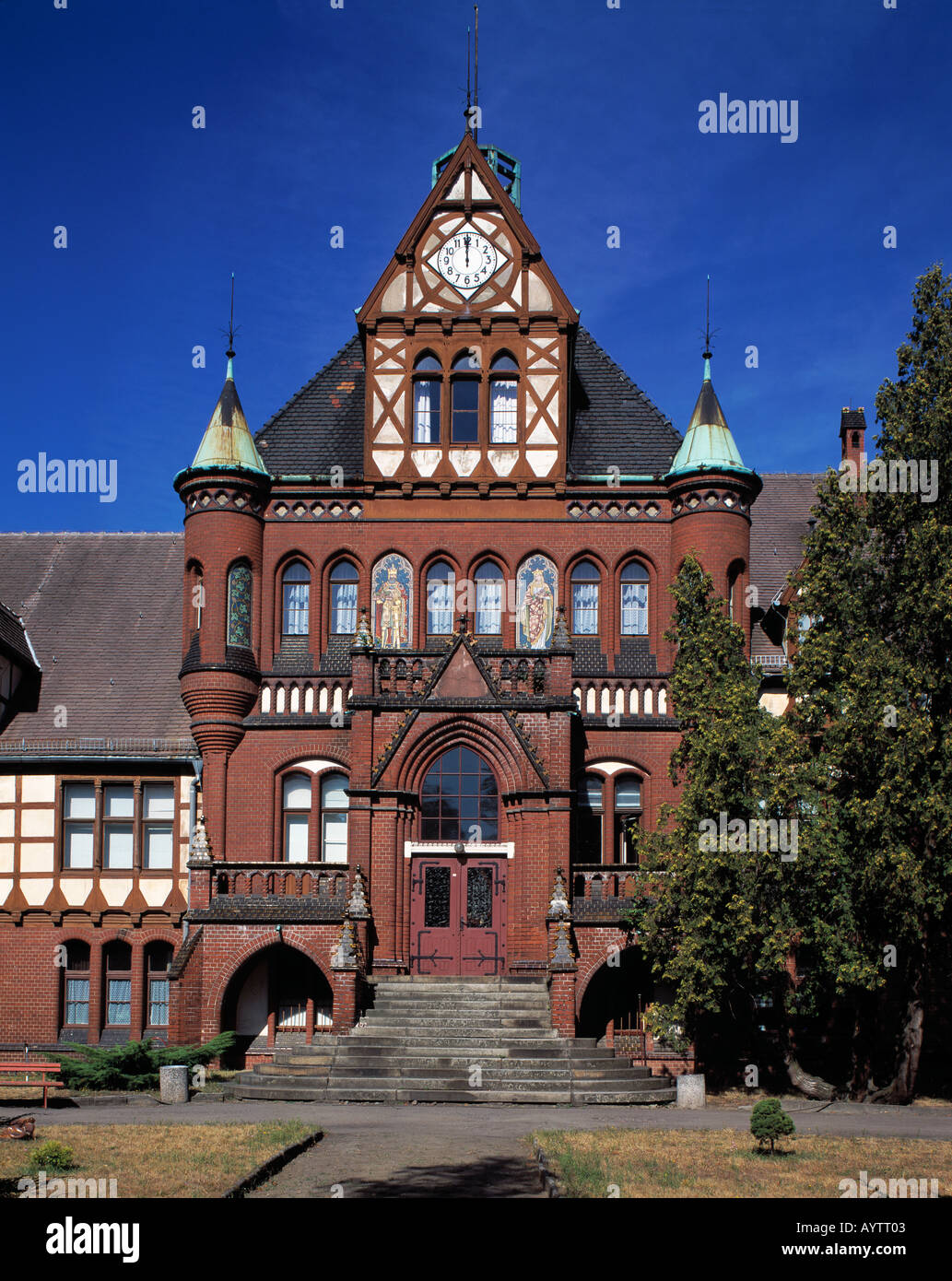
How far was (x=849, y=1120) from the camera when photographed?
20.0 meters

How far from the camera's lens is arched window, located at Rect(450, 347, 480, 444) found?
30859mm

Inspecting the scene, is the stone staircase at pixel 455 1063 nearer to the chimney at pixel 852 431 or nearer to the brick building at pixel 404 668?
the brick building at pixel 404 668

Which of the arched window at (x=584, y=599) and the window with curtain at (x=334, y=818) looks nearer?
the window with curtain at (x=334, y=818)

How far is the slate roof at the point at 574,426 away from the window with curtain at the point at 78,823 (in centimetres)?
811

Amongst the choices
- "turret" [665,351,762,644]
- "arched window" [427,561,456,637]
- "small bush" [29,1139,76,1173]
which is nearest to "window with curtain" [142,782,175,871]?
"arched window" [427,561,456,637]

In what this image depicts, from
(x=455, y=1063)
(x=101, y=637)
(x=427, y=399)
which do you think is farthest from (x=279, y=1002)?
(x=427, y=399)

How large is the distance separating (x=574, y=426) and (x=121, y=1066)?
54.7 ft

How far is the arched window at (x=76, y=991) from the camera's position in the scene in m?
30.1

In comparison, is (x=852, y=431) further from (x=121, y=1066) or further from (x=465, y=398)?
(x=121, y=1066)

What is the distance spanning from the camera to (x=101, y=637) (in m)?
33.5

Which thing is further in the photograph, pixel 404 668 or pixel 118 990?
pixel 118 990

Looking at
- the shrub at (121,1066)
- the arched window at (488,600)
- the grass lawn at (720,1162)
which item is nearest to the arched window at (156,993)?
the shrub at (121,1066)

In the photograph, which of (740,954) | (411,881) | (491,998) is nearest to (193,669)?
(411,881)
